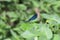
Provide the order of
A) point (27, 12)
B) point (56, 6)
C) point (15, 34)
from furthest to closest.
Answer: point (27, 12)
point (56, 6)
point (15, 34)

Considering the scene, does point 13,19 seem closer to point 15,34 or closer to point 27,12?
point 27,12

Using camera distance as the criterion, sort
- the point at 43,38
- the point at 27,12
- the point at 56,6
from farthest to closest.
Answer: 1. the point at 27,12
2. the point at 56,6
3. the point at 43,38

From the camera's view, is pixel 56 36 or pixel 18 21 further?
pixel 18 21

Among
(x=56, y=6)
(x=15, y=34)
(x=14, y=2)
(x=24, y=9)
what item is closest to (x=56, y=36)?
(x=15, y=34)

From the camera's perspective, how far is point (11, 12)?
1.86m

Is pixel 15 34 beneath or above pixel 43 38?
beneath

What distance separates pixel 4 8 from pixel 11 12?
15cm

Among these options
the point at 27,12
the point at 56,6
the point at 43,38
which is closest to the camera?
the point at 43,38

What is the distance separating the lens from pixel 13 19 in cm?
181

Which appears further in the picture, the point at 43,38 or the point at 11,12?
the point at 11,12

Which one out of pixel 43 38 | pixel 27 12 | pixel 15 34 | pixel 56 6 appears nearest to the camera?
pixel 43 38

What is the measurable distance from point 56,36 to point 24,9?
2.92ft

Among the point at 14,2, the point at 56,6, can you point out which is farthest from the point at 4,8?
the point at 56,6

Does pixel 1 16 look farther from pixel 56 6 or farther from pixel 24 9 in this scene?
pixel 56 6
